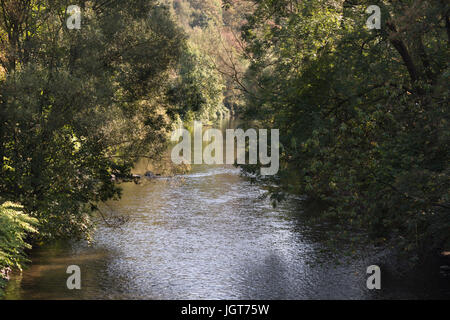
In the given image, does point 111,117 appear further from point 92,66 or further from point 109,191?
point 109,191

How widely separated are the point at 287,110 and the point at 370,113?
3522 millimetres

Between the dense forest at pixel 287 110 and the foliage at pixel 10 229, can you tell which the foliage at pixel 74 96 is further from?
the foliage at pixel 10 229

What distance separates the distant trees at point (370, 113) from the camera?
13.9 m

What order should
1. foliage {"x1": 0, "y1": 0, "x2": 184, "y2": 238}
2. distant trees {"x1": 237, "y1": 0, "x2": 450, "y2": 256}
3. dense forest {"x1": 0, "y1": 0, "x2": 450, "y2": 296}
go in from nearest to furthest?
1. distant trees {"x1": 237, "y1": 0, "x2": 450, "y2": 256}
2. dense forest {"x1": 0, "y1": 0, "x2": 450, "y2": 296}
3. foliage {"x1": 0, "y1": 0, "x2": 184, "y2": 238}

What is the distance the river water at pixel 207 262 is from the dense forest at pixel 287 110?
1.33 metres

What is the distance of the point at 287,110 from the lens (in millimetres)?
20000

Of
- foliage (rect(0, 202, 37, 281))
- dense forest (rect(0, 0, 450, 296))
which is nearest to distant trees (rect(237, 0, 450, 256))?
dense forest (rect(0, 0, 450, 296))

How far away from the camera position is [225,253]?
70.6 feet

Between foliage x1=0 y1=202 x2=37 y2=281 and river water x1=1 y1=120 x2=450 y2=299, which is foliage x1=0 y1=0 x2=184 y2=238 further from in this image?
river water x1=1 y1=120 x2=450 y2=299

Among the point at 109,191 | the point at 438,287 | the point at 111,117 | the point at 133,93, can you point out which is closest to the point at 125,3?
the point at 133,93

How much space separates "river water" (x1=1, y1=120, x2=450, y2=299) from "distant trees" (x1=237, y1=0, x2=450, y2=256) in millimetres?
2003

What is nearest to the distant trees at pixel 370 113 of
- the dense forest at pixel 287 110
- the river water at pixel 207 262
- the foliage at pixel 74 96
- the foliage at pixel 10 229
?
the dense forest at pixel 287 110

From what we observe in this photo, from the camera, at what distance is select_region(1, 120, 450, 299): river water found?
56.0 feet

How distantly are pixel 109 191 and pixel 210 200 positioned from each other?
10.1 meters
